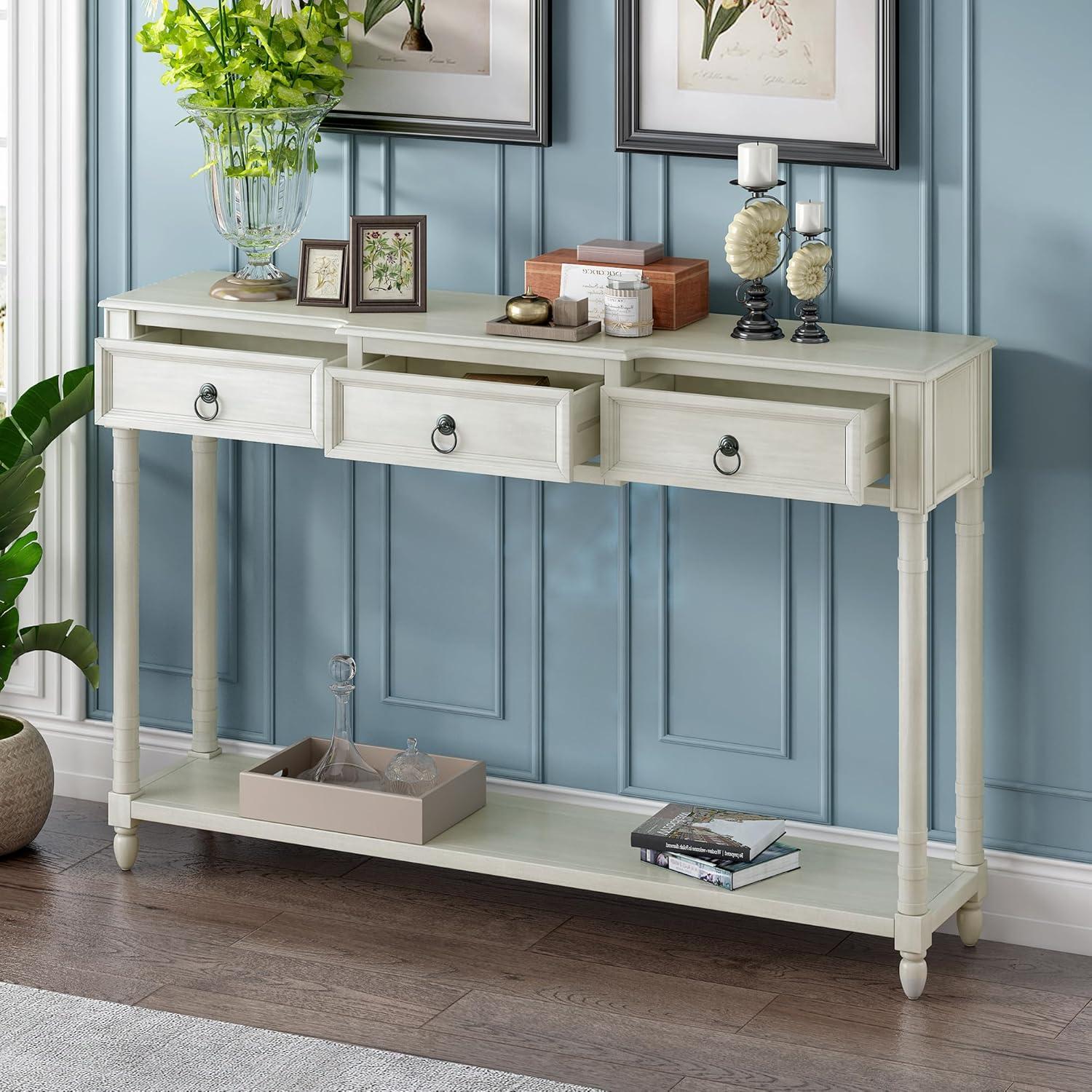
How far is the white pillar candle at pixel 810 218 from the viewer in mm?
3025

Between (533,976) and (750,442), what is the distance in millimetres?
942

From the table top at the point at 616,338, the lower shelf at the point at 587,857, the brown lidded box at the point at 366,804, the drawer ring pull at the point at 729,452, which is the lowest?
the lower shelf at the point at 587,857

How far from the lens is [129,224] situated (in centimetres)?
374

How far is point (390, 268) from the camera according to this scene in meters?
3.25

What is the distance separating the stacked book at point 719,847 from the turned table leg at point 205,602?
956 millimetres

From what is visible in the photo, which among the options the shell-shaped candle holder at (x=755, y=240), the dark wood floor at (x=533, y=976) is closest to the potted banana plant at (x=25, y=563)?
the dark wood floor at (x=533, y=976)

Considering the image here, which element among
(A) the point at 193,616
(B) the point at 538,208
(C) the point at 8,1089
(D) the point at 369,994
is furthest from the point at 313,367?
(C) the point at 8,1089

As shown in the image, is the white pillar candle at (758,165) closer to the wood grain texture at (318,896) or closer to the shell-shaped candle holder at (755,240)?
the shell-shaped candle holder at (755,240)

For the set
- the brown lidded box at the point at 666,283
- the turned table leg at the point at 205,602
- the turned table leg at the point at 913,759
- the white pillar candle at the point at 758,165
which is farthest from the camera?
the turned table leg at the point at 205,602

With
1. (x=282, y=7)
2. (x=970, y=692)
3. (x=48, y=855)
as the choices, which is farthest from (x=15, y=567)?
(x=970, y=692)

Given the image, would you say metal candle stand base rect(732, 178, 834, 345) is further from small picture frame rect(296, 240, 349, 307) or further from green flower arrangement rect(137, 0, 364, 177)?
green flower arrangement rect(137, 0, 364, 177)

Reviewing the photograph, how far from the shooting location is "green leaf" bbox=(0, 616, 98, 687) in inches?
145

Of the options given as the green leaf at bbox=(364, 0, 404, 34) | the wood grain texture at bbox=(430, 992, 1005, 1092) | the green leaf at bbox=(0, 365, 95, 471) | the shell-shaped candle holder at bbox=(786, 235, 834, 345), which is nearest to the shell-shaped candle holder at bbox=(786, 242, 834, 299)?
the shell-shaped candle holder at bbox=(786, 235, 834, 345)

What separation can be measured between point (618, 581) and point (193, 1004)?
1.04m
